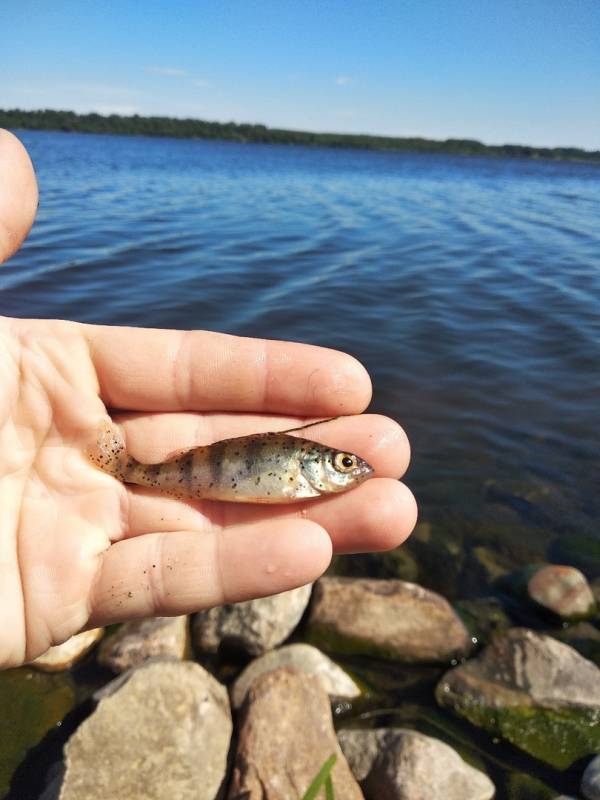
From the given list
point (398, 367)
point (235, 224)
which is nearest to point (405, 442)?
point (398, 367)

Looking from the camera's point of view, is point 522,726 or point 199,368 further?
point 522,726

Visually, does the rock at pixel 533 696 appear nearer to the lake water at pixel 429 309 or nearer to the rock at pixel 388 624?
the rock at pixel 388 624

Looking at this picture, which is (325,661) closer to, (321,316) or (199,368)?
(199,368)

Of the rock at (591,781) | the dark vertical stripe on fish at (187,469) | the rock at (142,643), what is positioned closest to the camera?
the dark vertical stripe on fish at (187,469)

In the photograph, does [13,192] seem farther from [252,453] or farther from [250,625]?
[250,625]

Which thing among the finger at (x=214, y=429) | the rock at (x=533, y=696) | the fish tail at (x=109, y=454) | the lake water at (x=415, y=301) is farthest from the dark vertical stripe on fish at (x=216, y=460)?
the lake water at (x=415, y=301)

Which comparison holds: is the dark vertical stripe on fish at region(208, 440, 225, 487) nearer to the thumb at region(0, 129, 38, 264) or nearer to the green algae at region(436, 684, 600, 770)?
the thumb at region(0, 129, 38, 264)

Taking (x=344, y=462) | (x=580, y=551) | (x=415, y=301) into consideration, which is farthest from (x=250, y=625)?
(x=415, y=301)
